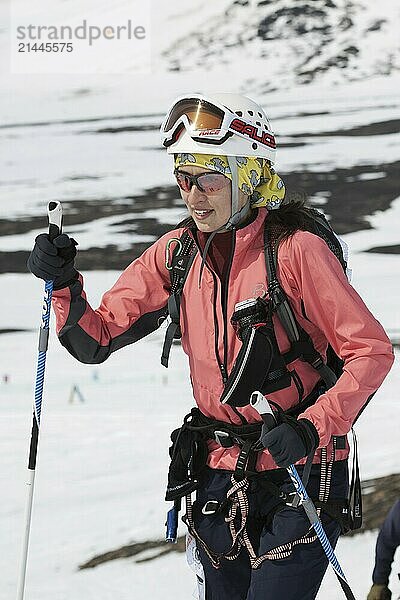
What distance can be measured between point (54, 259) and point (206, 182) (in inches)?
20.8

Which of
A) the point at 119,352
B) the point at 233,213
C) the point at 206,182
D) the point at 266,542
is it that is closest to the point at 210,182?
the point at 206,182

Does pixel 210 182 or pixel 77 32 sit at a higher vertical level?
pixel 77 32

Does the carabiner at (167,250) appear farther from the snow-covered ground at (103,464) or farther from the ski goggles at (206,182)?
A: the snow-covered ground at (103,464)

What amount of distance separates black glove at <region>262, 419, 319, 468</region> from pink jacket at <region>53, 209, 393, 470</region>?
7 centimetres

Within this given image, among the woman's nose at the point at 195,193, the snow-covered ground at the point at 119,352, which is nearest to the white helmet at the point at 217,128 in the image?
the woman's nose at the point at 195,193

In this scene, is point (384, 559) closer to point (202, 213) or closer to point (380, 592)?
point (380, 592)

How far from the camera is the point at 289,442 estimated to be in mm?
2801

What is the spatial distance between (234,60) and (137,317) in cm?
2239

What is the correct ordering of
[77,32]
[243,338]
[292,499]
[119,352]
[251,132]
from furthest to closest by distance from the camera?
1. [77,32]
2. [119,352]
3. [251,132]
4. [292,499]
5. [243,338]

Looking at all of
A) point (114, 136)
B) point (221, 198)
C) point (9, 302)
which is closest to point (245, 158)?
point (221, 198)

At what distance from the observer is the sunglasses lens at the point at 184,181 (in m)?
3.15

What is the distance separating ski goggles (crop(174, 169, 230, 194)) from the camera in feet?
10.3

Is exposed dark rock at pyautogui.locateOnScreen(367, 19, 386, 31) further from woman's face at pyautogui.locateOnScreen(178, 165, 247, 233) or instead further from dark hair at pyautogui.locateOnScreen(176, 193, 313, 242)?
woman's face at pyautogui.locateOnScreen(178, 165, 247, 233)

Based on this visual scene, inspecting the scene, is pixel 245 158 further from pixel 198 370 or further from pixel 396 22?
pixel 396 22
